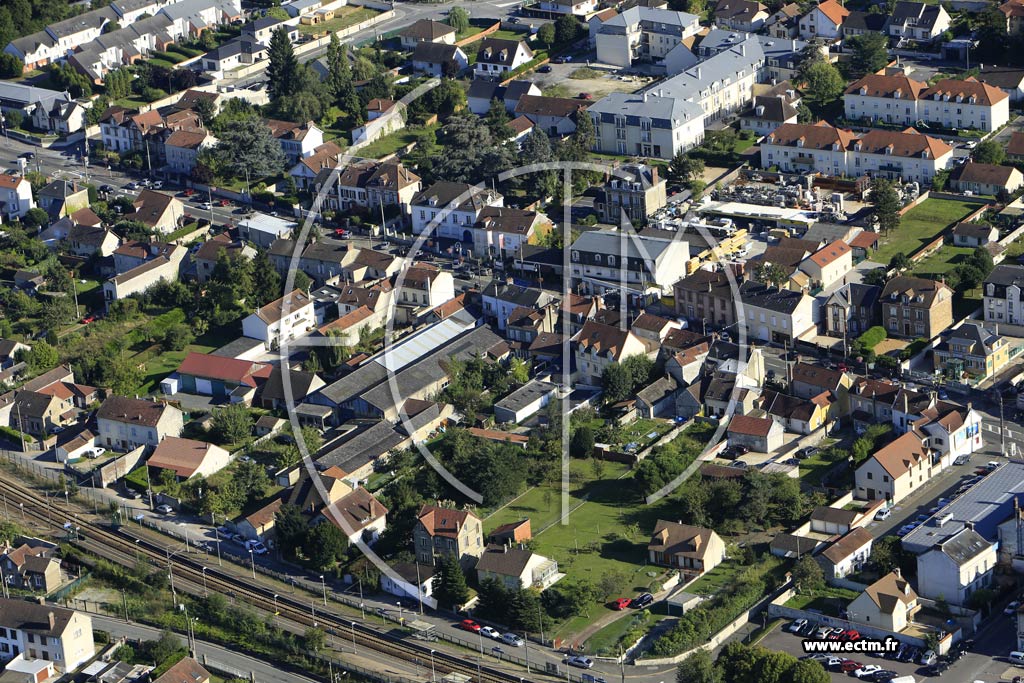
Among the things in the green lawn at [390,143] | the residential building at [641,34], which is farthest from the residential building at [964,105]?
the green lawn at [390,143]

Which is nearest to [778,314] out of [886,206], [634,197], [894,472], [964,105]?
[886,206]

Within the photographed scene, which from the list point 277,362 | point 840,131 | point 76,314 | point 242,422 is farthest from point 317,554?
point 840,131

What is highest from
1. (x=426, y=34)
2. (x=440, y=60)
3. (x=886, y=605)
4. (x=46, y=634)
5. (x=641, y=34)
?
(x=426, y=34)

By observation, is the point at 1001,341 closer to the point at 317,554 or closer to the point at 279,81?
the point at 317,554

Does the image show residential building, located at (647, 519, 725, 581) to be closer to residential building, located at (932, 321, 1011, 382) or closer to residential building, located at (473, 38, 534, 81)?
residential building, located at (932, 321, 1011, 382)

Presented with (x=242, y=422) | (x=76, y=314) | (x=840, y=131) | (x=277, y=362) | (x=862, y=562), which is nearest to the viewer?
(x=862, y=562)

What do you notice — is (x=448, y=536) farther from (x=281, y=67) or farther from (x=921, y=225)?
(x=281, y=67)

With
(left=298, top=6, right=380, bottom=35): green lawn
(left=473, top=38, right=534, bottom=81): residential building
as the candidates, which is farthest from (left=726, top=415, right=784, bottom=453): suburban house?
(left=298, top=6, right=380, bottom=35): green lawn
